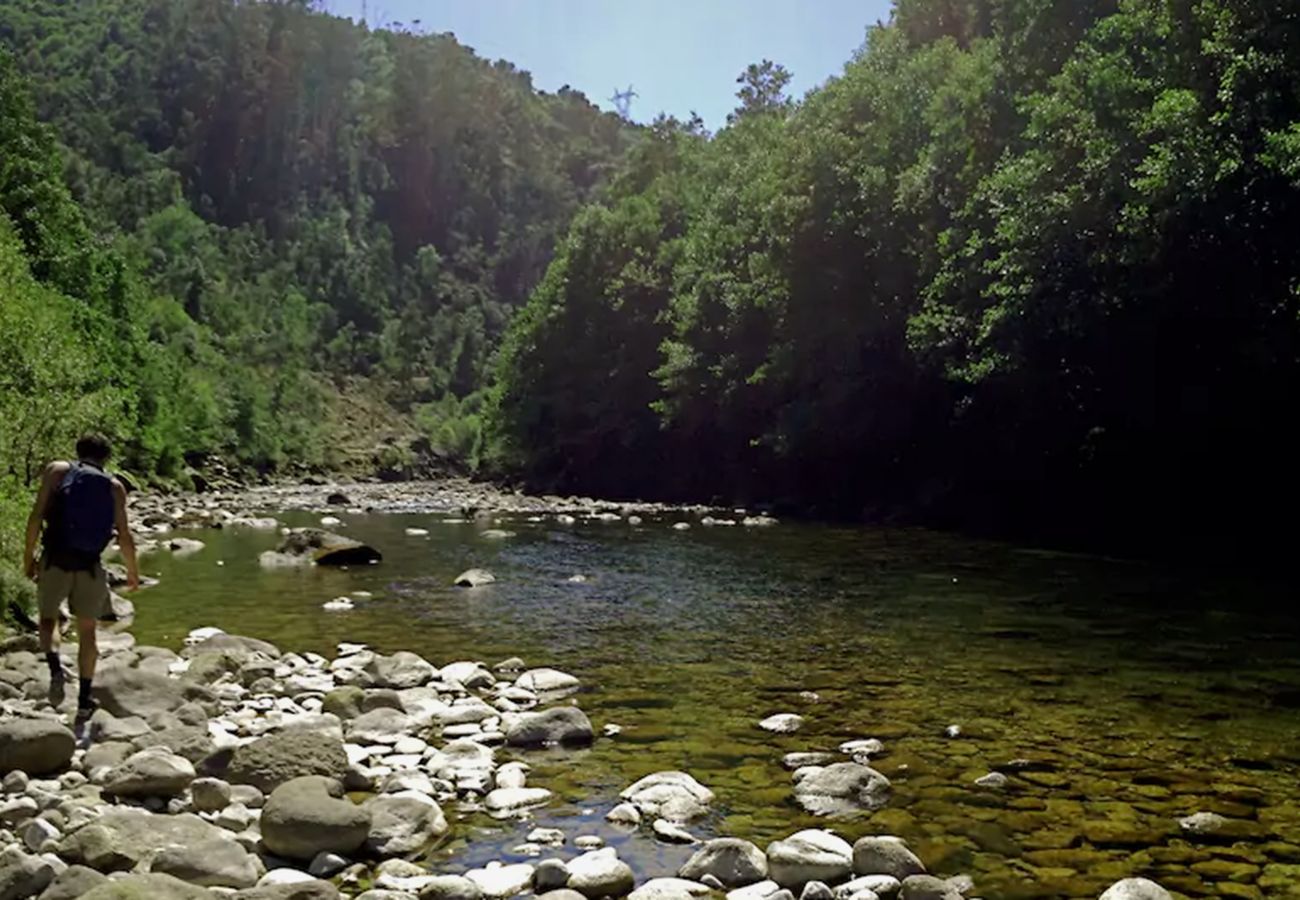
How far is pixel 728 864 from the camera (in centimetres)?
617

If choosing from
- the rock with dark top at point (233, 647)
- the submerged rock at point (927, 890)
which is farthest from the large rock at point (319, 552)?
the submerged rock at point (927, 890)

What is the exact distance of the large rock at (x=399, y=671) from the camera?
10.8m

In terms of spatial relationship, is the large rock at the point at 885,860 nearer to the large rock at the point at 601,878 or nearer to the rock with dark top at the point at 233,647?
the large rock at the point at 601,878

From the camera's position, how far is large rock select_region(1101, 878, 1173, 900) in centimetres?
567

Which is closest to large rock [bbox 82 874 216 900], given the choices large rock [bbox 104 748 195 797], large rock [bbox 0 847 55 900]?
large rock [bbox 0 847 55 900]

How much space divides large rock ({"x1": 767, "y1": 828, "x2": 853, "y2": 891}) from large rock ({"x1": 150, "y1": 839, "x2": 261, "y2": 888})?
9.04 feet

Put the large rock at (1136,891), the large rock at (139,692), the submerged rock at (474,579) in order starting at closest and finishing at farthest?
1. the large rock at (1136,891)
2. the large rock at (139,692)
3. the submerged rock at (474,579)

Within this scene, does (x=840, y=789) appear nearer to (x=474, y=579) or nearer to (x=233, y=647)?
(x=233, y=647)

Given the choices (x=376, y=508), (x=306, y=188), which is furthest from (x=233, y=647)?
(x=306, y=188)

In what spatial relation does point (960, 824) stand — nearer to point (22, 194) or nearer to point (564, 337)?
point (22, 194)

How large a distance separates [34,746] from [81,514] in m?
2.33

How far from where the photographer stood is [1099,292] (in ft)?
80.1

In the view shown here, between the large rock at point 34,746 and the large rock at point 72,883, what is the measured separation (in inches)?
90.1

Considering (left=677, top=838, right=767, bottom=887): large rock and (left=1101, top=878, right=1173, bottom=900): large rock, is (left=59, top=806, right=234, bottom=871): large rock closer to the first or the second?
(left=677, top=838, right=767, bottom=887): large rock
